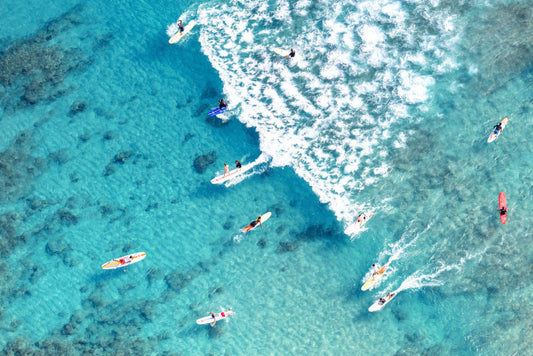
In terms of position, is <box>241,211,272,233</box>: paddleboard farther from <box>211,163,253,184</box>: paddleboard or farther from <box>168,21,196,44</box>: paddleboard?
<box>168,21,196,44</box>: paddleboard

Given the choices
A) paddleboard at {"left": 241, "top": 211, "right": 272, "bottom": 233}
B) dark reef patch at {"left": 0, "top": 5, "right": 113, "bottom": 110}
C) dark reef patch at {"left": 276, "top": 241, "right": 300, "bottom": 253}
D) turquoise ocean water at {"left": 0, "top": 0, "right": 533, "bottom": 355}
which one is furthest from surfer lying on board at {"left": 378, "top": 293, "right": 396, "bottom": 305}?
dark reef patch at {"left": 0, "top": 5, "right": 113, "bottom": 110}

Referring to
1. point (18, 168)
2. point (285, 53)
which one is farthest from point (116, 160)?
point (285, 53)

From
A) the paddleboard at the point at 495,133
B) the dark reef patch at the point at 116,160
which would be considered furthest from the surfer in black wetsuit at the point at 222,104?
the paddleboard at the point at 495,133

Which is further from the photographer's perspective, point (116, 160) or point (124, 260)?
point (116, 160)

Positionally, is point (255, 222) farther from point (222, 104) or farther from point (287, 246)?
point (222, 104)

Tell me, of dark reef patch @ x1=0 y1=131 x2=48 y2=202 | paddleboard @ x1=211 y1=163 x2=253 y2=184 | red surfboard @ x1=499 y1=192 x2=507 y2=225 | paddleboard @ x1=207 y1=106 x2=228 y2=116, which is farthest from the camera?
paddleboard @ x1=207 y1=106 x2=228 y2=116

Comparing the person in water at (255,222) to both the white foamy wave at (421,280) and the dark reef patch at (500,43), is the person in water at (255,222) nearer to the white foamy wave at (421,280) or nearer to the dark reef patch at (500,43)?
the white foamy wave at (421,280)

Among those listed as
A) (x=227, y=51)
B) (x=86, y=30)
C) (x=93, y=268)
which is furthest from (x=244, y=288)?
(x=86, y=30)
